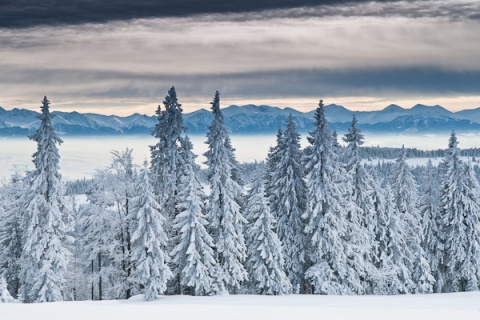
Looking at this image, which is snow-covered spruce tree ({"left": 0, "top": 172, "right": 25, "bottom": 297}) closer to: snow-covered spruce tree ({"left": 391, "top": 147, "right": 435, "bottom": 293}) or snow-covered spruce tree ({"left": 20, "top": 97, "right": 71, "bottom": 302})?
snow-covered spruce tree ({"left": 20, "top": 97, "right": 71, "bottom": 302})

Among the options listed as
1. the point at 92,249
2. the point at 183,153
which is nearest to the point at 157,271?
the point at 92,249

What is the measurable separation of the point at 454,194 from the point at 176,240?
3102 centimetres

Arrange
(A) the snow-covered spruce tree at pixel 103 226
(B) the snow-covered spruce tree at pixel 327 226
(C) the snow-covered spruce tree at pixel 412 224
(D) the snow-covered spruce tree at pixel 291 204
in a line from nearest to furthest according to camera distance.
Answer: (A) the snow-covered spruce tree at pixel 103 226 < (B) the snow-covered spruce tree at pixel 327 226 < (D) the snow-covered spruce tree at pixel 291 204 < (C) the snow-covered spruce tree at pixel 412 224

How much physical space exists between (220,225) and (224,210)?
1.61 meters

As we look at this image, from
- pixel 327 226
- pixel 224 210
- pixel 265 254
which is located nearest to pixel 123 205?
pixel 224 210

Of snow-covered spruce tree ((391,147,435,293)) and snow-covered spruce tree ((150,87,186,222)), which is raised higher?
snow-covered spruce tree ((150,87,186,222))

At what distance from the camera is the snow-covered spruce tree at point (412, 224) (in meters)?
54.9

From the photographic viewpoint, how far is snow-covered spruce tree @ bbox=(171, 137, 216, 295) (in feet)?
140

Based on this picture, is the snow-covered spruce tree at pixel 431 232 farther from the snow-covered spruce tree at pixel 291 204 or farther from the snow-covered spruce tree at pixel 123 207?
the snow-covered spruce tree at pixel 123 207

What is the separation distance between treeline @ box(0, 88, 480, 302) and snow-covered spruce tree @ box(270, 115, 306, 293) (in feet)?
0.36

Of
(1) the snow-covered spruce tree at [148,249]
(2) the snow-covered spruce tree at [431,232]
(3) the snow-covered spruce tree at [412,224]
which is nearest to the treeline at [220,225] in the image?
(1) the snow-covered spruce tree at [148,249]

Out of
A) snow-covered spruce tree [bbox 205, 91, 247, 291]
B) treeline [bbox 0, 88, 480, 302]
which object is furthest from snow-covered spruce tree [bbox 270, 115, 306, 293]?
snow-covered spruce tree [bbox 205, 91, 247, 291]

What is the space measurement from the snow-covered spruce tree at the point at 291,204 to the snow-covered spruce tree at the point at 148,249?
42.3ft

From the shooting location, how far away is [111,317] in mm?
17453
